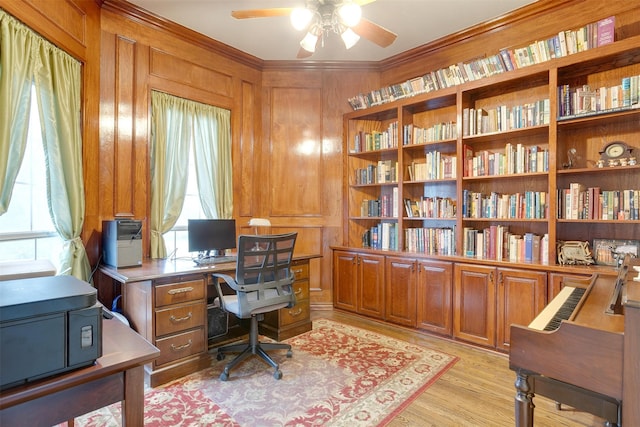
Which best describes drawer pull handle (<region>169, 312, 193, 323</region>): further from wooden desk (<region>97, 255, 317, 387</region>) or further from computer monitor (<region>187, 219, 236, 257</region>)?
computer monitor (<region>187, 219, 236, 257</region>)

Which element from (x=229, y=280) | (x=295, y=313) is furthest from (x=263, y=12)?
(x=295, y=313)

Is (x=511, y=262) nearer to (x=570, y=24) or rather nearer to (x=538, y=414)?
(x=538, y=414)

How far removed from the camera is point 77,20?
2645 mm

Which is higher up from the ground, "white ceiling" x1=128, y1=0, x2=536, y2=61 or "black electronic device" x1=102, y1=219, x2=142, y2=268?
"white ceiling" x1=128, y1=0, x2=536, y2=61

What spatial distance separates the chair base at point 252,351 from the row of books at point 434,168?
223 cm

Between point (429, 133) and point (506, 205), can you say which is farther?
point (429, 133)

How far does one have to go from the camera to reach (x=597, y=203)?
2592 millimetres

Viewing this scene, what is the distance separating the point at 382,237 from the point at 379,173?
2.51 ft

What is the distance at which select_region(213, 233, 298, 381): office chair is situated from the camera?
2.42 meters

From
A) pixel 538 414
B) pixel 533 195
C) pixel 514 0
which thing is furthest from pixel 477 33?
pixel 538 414

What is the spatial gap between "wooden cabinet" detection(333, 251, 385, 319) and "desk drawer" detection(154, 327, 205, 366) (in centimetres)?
184

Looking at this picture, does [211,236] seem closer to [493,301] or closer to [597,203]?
[493,301]

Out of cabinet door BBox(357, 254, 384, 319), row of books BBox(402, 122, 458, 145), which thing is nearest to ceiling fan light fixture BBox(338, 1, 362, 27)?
row of books BBox(402, 122, 458, 145)

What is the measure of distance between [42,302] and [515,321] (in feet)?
10.2
